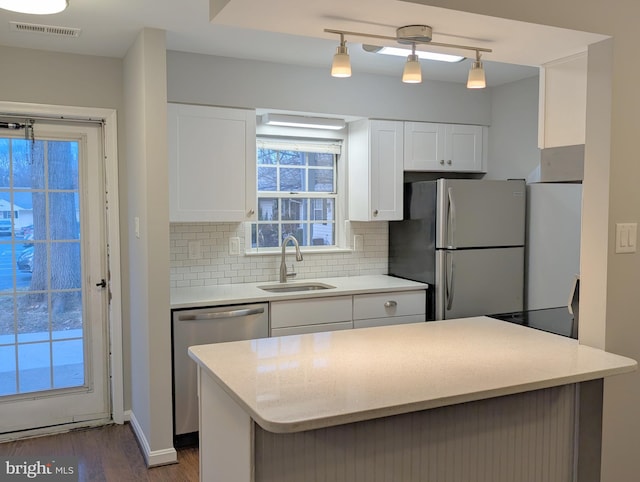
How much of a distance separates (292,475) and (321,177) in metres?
3.06

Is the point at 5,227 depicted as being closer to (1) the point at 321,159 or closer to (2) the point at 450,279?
(1) the point at 321,159

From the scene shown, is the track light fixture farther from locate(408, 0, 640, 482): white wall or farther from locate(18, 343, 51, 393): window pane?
locate(18, 343, 51, 393): window pane

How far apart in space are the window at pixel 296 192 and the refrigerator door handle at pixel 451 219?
0.99 metres

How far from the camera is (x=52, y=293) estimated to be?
12.2 ft

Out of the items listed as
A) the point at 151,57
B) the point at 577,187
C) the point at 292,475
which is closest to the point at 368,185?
the point at 577,187

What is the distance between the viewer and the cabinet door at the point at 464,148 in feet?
14.9

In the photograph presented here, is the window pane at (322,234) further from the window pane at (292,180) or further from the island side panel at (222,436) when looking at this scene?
the island side panel at (222,436)

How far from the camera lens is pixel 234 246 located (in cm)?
410

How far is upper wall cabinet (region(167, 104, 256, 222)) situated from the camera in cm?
359

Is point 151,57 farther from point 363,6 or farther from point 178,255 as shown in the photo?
point 363,6

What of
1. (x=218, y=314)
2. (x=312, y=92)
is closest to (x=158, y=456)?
(x=218, y=314)

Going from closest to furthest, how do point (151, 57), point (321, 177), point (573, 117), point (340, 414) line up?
point (340, 414) → point (573, 117) → point (151, 57) → point (321, 177)

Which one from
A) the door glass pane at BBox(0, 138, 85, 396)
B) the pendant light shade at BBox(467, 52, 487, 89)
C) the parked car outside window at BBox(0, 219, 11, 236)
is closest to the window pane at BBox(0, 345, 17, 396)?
the door glass pane at BBox(0, 138, 85, 396)

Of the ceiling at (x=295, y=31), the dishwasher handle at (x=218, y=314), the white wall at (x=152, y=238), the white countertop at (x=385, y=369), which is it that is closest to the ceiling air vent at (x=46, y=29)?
the ceiling at (x=295, y=31)
